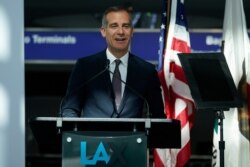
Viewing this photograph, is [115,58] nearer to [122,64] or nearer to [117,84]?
[122,64]

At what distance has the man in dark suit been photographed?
569 centimetres

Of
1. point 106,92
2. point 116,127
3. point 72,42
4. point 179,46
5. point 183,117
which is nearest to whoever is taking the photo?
point 116,127

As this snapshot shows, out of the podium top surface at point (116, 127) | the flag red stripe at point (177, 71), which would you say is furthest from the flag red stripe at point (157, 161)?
the podium top surface at point (116, 127)

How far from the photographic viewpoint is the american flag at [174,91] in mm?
7402

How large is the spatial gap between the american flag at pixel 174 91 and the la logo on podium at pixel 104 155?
238 centimetres

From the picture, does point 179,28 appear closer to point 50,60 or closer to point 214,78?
point 214,78

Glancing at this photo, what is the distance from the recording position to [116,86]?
19.1ft

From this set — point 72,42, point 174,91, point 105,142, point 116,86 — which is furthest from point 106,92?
point 72,42

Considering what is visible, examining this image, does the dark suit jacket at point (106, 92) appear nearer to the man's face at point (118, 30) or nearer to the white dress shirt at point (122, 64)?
the white dress shirt at point (122, 64)

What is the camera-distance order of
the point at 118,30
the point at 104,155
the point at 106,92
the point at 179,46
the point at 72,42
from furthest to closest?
the point at 72,42 < the point at 179,46 < the point at 106,92 < the point at 118,30 < the point at 104,155

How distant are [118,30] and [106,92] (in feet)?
1.49

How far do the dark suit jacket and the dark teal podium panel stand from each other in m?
0.59

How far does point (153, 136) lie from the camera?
521 cm

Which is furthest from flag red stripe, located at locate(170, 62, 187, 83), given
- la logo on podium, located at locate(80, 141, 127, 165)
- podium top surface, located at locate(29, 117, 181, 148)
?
la logo on podium, located at locate(80, 141, 127, 165)
